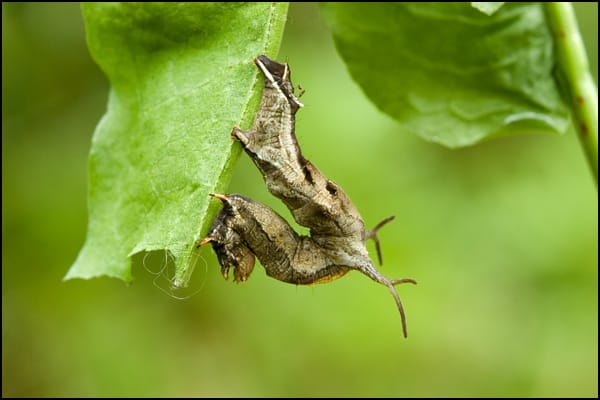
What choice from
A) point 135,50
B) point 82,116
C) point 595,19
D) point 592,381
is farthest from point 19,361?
point 595,19

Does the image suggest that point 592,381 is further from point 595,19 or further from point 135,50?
point 135,50

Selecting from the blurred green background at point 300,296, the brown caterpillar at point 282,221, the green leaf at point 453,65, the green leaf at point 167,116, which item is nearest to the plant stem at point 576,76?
the green leaf at point 453,65

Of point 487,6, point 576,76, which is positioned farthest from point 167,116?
point 576,76

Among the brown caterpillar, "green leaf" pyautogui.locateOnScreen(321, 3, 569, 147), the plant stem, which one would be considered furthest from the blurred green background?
the plant stem

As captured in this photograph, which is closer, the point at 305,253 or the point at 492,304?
the point at 305,253

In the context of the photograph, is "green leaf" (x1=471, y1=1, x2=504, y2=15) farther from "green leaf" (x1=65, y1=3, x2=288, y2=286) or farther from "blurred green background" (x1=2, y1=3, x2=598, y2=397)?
"blurred green background" (x1=2, y1=3, x2=598, y2=397)

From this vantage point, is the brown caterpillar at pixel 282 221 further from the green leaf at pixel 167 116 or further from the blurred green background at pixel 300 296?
the blurred green background at pixel 300 296

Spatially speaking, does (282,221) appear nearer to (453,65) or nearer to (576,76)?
(453,65)
